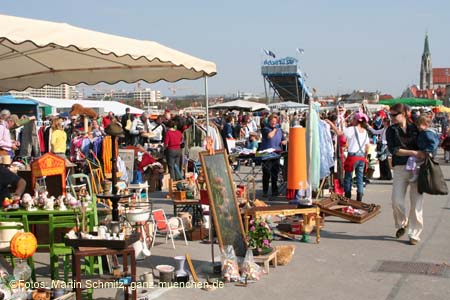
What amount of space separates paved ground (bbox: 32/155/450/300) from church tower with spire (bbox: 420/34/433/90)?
501 feet

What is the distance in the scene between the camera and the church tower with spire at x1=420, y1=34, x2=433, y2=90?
152 m

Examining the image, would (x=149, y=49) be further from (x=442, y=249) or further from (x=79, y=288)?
(x=442, y=249)

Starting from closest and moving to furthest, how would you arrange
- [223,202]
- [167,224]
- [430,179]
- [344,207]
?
[223,202] → [430,179] → [167,224] → [344,207]

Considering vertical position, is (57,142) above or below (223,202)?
above

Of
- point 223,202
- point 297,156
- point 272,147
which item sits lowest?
point 223,202

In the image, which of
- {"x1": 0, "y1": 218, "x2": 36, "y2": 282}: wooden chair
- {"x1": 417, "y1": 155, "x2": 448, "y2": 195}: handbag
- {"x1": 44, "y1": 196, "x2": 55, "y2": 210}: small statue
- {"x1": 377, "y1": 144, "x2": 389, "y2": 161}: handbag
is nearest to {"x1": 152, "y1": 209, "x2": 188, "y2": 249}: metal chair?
{"x1": 44, "y1": 196, "x2": 55, "y2": 210}: small statue

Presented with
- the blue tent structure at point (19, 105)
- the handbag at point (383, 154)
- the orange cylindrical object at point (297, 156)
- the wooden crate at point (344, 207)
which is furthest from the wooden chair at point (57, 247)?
the blue tent structure at point (19, 105)

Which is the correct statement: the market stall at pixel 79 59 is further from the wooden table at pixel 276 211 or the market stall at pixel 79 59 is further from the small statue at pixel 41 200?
the wooden table at pixel 276 211

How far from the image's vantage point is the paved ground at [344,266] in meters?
5.84

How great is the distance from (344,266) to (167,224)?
2.57 metres

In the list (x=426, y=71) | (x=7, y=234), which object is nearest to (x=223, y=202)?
(x=7, y=234)

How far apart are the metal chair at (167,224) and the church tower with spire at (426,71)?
154445 millimetres

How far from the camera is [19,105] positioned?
2988 cm

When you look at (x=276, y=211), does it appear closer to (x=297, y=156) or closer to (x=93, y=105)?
(x=297, y=156)
